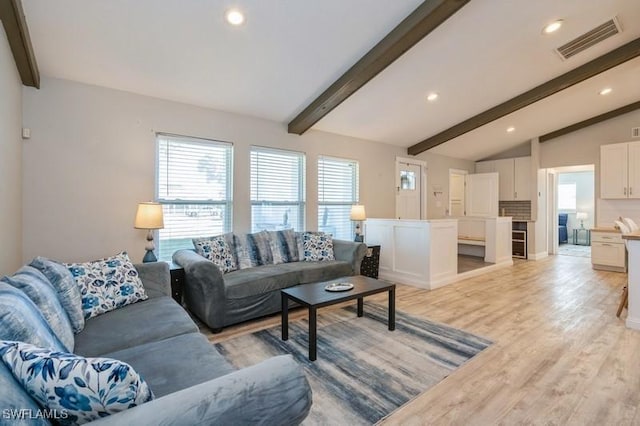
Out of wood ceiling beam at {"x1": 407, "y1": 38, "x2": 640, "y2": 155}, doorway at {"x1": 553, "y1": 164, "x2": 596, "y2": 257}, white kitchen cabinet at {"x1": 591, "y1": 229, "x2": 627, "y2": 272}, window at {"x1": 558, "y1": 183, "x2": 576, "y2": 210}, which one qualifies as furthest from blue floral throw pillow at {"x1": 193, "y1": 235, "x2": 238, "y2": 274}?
window at {"x1": 558, "y1": 183, "x2": 576, "y2": 210}

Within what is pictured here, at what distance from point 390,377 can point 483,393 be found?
583mm

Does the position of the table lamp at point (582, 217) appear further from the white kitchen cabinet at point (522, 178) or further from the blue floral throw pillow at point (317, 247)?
the blue floral throw pillow at point (317, 247)

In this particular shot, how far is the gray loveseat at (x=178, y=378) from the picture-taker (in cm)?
84

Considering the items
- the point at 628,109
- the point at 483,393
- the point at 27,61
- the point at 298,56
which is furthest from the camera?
the point at 628,109

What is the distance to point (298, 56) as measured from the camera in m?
3.16

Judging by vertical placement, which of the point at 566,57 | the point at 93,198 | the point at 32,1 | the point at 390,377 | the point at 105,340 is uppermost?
the point at 566,57

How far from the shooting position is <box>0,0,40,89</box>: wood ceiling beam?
2.11m

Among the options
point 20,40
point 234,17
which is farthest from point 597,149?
point 20,40

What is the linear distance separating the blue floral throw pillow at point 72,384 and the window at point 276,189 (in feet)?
11.5

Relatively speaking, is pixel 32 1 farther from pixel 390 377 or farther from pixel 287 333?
pixel 390 377

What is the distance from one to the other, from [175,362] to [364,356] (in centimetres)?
151

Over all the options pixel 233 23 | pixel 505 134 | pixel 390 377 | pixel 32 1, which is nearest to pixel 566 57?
pixel 505 134

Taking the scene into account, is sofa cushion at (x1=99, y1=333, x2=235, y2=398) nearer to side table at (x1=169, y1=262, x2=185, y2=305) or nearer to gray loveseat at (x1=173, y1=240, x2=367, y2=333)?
gray loveseat at (x1=173, y1=240, x2=367, y2=333)

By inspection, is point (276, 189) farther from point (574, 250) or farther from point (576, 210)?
point (576, 210)
